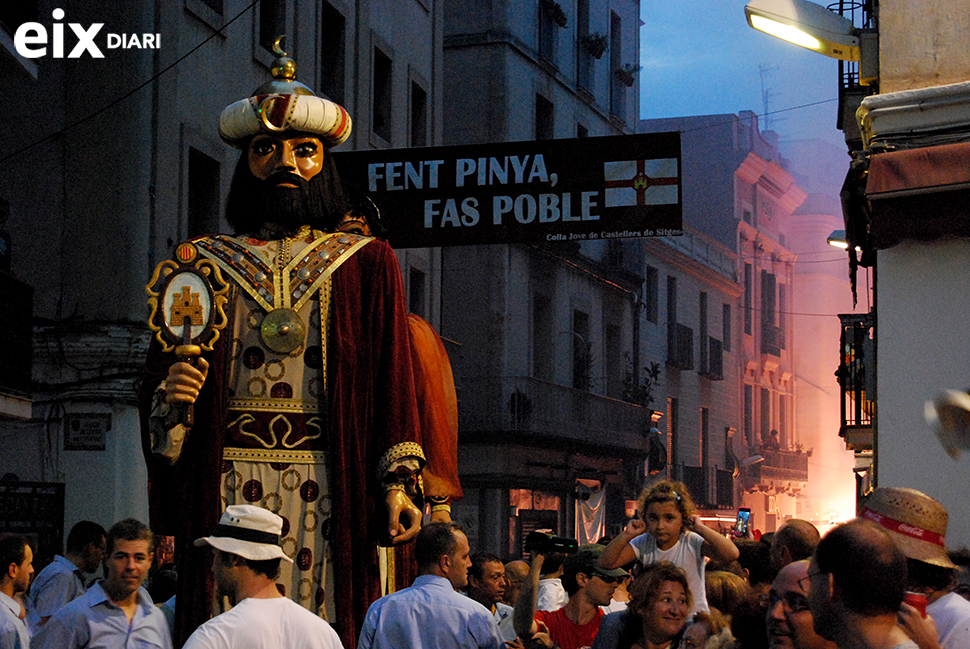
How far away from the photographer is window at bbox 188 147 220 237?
57.3 ft

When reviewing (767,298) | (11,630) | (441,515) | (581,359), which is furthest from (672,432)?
(11,630)

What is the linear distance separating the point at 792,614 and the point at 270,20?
52.9 ft

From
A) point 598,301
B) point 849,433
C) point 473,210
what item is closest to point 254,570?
point 473,210

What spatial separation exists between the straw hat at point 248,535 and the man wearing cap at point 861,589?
1.88 metres

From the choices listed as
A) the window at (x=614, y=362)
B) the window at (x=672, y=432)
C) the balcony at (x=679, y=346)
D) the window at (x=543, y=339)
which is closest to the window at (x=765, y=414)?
the balcony at (x=679, y=346)

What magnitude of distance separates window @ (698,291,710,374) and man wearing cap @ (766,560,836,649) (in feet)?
126

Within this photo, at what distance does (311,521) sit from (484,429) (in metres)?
21.9

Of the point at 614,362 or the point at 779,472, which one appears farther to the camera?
the point at 779,472

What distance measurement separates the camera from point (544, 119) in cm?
3156

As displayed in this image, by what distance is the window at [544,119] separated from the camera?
31266mm

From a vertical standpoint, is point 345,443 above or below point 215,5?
below

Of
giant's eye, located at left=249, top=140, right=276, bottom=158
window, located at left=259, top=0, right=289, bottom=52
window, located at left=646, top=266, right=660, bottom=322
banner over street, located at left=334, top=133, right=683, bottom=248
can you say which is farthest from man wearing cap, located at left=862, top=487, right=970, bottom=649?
window, located at left=646, top=266, right=660, bottom=322

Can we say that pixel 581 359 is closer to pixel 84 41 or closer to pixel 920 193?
pixel 84 41

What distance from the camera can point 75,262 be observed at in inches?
627
